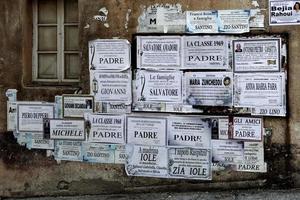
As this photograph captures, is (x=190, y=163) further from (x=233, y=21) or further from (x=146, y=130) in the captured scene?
(x=233, y=21)

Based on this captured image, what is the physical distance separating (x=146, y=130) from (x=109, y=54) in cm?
110

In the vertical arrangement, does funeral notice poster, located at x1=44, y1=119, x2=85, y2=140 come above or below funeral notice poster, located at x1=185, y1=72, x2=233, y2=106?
below

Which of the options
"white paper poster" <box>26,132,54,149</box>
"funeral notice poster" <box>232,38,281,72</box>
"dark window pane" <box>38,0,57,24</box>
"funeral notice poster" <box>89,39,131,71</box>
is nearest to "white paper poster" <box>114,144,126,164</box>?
"white paper poster" <box>26,132,54,149</box>

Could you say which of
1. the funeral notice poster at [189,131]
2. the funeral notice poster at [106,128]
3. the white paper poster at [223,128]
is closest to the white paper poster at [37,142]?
the funeral notice poster at [106,128]

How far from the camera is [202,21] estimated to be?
653 centimetres

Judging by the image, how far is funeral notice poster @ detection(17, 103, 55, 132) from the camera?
23.2 ft

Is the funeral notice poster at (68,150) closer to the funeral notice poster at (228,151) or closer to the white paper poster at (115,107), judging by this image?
the white paper poster at (115,107)

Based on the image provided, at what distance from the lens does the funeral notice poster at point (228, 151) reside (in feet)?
21.2

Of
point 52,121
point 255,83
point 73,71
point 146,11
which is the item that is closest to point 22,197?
point 52,121

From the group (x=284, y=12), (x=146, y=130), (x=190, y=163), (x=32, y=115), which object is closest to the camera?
(x=284, y=12)

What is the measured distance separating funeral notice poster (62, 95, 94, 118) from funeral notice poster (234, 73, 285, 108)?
1.91 metres

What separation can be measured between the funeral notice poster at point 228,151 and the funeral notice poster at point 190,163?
0.33ft

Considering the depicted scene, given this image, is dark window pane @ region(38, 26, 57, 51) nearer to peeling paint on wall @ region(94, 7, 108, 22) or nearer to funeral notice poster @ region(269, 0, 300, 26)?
peeling paint on wall @ region(94, 7, 108, 22)

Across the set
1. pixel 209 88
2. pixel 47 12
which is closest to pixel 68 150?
pixel 47 12
